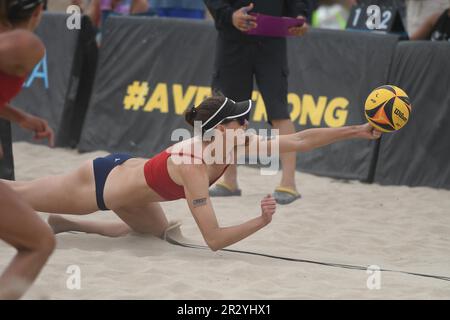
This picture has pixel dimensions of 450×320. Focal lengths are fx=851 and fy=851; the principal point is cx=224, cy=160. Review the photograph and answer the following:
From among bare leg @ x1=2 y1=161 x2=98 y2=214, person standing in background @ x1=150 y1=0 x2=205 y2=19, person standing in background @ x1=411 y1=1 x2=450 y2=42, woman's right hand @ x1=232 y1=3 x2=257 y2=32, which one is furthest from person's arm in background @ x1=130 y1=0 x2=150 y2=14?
bare leg @ x1=2 y1=161 x2=98 y2=214

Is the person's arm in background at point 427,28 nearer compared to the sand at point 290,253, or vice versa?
the sand at point 290,253

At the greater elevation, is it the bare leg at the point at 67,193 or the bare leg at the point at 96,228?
the bare leg at the point at 67,193

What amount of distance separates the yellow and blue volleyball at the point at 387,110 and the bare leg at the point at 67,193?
1.64m

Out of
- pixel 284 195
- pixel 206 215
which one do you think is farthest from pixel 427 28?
pixel 206 215

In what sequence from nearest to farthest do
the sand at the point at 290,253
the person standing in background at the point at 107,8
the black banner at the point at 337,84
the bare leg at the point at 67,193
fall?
the sand at the point at 290,253 < the bare leg at the point at 67,193 < the black banner at the point at 337,84 < the person standing in background at the point at 107,8

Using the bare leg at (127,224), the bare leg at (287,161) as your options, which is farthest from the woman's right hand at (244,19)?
the bare leg at (127,224)

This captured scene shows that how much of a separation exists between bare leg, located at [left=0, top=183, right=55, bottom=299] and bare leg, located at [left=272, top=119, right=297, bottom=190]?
3378mm

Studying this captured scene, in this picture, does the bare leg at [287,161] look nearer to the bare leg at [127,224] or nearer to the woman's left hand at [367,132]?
the bare leg at [127,224]

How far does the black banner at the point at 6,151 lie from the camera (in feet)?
20.9

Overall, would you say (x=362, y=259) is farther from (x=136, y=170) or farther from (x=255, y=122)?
(x=255, y=122)

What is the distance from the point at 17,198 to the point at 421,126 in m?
4.71

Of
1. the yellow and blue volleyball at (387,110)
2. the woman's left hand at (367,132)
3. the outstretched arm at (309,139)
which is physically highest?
the yellow and blue volleyball at (387,110)

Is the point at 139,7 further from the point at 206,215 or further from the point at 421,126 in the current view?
the point at 206,215

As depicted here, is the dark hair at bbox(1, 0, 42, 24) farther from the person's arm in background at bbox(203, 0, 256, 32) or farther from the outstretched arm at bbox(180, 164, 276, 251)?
the person's arm in background at bbox(203, 0, 256, 32)
